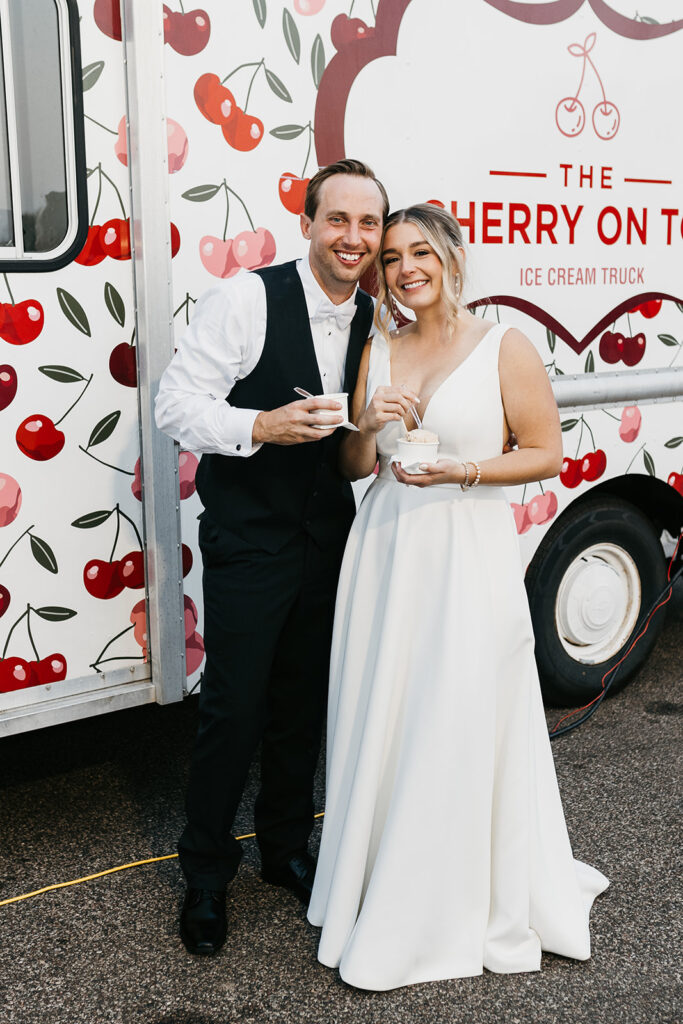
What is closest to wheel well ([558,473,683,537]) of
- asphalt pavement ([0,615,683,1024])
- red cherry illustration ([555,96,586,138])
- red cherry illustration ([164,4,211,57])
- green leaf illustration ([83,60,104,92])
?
asphalt pavement ([0,615,683,1024])

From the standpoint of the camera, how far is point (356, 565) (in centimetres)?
282

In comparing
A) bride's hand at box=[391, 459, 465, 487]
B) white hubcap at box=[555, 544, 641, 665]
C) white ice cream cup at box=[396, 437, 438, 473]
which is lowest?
white hubcap at box=[555, 544, 641, 665]

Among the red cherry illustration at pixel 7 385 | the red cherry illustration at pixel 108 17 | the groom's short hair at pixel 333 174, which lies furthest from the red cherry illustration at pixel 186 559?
the red cherry illustration at pixel 108 17

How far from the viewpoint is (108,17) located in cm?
281

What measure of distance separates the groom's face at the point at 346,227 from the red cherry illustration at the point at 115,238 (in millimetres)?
538

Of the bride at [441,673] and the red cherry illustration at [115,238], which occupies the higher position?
the red cherry illustration at [115,238]

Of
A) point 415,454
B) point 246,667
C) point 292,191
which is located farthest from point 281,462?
point 292,191

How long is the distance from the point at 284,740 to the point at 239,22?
194 cm

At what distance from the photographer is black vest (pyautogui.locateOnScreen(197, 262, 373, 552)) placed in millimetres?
2705

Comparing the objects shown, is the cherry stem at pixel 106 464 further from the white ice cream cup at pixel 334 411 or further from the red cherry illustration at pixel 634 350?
the red cherry illustration at pixel 634 350

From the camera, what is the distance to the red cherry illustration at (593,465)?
159 inches

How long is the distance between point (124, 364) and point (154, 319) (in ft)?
0.48

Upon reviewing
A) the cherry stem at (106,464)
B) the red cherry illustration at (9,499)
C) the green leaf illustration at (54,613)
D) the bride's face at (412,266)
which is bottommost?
the green leaf illustration at (54,613)

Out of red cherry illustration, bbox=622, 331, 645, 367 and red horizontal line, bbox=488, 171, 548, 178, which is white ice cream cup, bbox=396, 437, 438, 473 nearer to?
red horizontal line, bbox=488, 171, 548, 178
